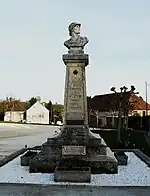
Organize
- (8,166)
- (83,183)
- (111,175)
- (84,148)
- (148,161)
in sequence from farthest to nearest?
(148,161) → (8,166) → (84,148) → (111,175) → (83,183)

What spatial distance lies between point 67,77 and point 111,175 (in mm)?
3209

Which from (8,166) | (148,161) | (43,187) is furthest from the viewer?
(148,161)

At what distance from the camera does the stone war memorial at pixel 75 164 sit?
26.1 ft

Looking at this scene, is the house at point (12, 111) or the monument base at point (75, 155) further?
the house at point (12, 111)

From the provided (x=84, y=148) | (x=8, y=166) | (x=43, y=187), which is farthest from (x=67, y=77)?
(x=43, y=187)

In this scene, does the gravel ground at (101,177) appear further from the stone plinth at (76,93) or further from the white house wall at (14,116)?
the white house wall at (14,116)

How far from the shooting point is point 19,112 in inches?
3851

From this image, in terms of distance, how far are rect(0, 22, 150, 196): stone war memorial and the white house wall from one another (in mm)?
81381

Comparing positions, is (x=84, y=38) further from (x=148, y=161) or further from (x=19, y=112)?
(x=19, y=112)

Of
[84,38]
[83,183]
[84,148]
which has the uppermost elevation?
[84,38]

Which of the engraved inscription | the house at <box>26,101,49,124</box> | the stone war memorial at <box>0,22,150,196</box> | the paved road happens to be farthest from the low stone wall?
the house at <box>26,101,49,124</box>

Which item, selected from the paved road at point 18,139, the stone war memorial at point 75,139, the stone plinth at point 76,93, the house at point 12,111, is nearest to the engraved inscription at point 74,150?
the stone war memorial at point 75,139

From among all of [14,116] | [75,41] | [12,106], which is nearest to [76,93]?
[75,41]

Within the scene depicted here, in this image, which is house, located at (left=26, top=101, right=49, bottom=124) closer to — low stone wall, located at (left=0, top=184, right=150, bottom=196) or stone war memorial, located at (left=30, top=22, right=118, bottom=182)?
stone war memorial, located at (left=30, top=22, right=118, bottom=182)
